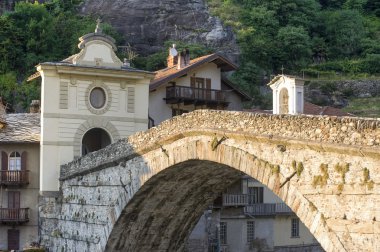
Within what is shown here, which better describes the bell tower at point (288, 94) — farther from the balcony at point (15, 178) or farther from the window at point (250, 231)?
the balcony at point (15, 178)

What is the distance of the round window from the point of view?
3177cm

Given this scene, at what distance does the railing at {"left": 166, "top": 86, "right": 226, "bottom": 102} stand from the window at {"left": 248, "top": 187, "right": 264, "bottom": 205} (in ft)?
14.9

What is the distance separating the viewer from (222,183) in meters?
26.2

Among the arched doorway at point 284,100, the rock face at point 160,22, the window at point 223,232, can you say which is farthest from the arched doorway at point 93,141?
the rock face at point 160,22

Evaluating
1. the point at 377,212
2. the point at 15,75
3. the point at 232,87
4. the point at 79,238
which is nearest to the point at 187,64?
the point at 232,87

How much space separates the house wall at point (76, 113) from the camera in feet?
100

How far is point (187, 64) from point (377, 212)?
2616 centimetres

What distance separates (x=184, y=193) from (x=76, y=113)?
274 inches

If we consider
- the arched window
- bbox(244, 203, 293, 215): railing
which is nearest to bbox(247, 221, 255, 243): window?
bbox(244, 203, 293, 215): railing

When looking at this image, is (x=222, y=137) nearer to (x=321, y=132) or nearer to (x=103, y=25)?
(x=321, y=132)

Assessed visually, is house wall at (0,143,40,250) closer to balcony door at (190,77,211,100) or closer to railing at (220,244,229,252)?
railing at (220,244,229,252)

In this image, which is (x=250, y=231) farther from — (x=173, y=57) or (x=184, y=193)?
(x=184, y=193)

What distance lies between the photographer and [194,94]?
3903cm

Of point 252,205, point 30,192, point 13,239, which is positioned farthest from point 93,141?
point 252,205
